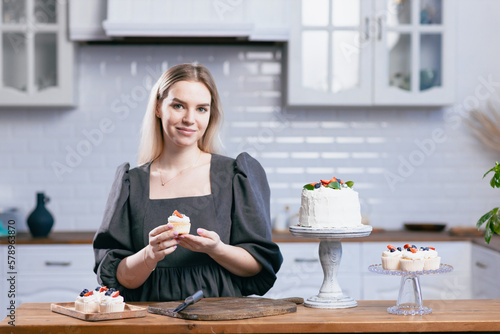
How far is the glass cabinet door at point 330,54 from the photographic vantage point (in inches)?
167

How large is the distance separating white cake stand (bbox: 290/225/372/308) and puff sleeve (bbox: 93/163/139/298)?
0.59m

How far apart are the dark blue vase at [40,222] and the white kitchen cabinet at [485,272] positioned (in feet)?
8.33

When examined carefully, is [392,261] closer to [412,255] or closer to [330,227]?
[412,255]

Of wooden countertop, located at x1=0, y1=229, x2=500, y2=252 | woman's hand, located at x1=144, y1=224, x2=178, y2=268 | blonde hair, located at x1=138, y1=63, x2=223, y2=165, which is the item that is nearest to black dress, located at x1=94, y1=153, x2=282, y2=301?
blonde hair, located at x1=138, y1=63, x2=223, y2=165

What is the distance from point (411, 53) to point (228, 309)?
9.21ft

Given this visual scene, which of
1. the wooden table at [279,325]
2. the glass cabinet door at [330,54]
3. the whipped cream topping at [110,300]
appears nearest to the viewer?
the wooden table at [279,325]

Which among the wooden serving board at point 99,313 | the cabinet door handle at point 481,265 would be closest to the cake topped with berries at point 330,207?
the wooden serving board at point 99,313

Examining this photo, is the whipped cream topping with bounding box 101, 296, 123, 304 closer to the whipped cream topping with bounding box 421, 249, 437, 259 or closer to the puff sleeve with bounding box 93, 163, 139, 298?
the puff sleeve with bounding box 93, 163, 139, 298

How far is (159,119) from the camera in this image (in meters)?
2.41

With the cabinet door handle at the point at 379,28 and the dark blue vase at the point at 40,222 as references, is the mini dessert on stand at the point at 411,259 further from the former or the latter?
the dark blue vase at the point at 40,222

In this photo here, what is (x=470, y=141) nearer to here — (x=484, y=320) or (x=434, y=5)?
(x=434, y=5)

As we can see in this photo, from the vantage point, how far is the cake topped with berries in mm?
2143

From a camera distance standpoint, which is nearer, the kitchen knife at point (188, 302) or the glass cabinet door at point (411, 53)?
the kitchen knife at point (188, 302)

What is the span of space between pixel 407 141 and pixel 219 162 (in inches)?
97.5
